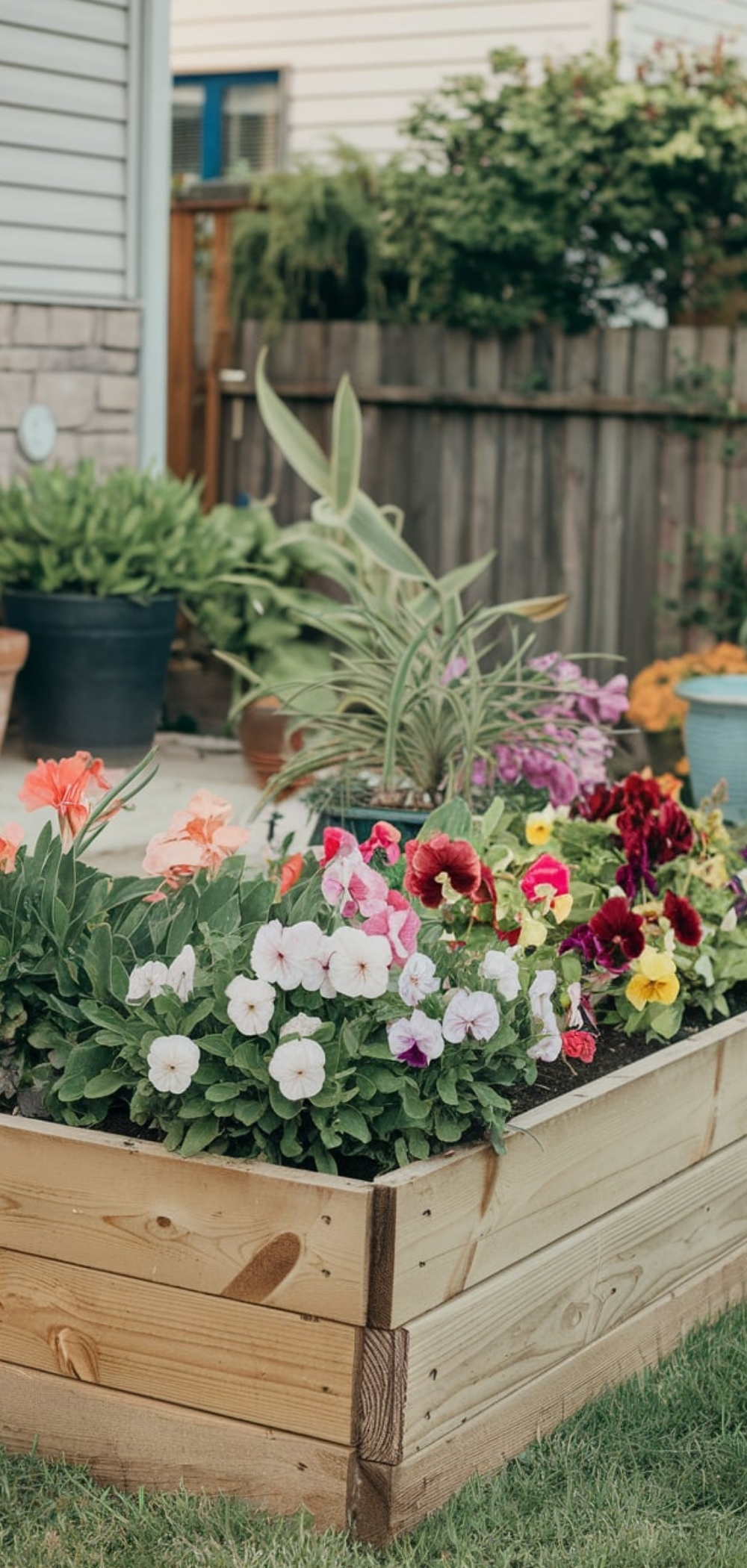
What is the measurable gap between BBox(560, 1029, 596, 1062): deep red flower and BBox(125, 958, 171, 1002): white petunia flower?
20.3 inches

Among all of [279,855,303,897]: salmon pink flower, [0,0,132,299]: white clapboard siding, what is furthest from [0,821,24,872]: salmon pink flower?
[0,0,132,299]: white clapboard siding

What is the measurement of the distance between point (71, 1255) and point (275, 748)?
3.19 metres

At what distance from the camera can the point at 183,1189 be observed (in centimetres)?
221

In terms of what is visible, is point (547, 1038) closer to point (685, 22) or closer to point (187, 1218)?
point (187, 1218)

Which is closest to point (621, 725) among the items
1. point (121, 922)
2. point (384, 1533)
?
point (121, 922)

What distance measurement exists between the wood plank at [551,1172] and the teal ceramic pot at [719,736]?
1.93 meters

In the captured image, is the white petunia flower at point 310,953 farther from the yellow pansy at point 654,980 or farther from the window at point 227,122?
the window at point 227,122

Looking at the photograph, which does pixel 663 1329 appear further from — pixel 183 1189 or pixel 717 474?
pixel 717 474

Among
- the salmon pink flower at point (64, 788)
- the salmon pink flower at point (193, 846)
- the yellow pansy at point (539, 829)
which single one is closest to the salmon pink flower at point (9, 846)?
the salmon pink flower at point (64, 788)

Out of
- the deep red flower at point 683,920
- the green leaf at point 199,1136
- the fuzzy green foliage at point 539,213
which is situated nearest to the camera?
the green leaf at point 199,1136

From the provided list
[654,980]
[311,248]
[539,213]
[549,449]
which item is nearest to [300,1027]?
[654,980]

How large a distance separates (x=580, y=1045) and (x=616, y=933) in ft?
1.03

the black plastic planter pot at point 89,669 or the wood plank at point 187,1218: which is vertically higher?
the black plastic planter pot at point 89,669

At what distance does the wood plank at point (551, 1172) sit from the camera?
213 centimetres
